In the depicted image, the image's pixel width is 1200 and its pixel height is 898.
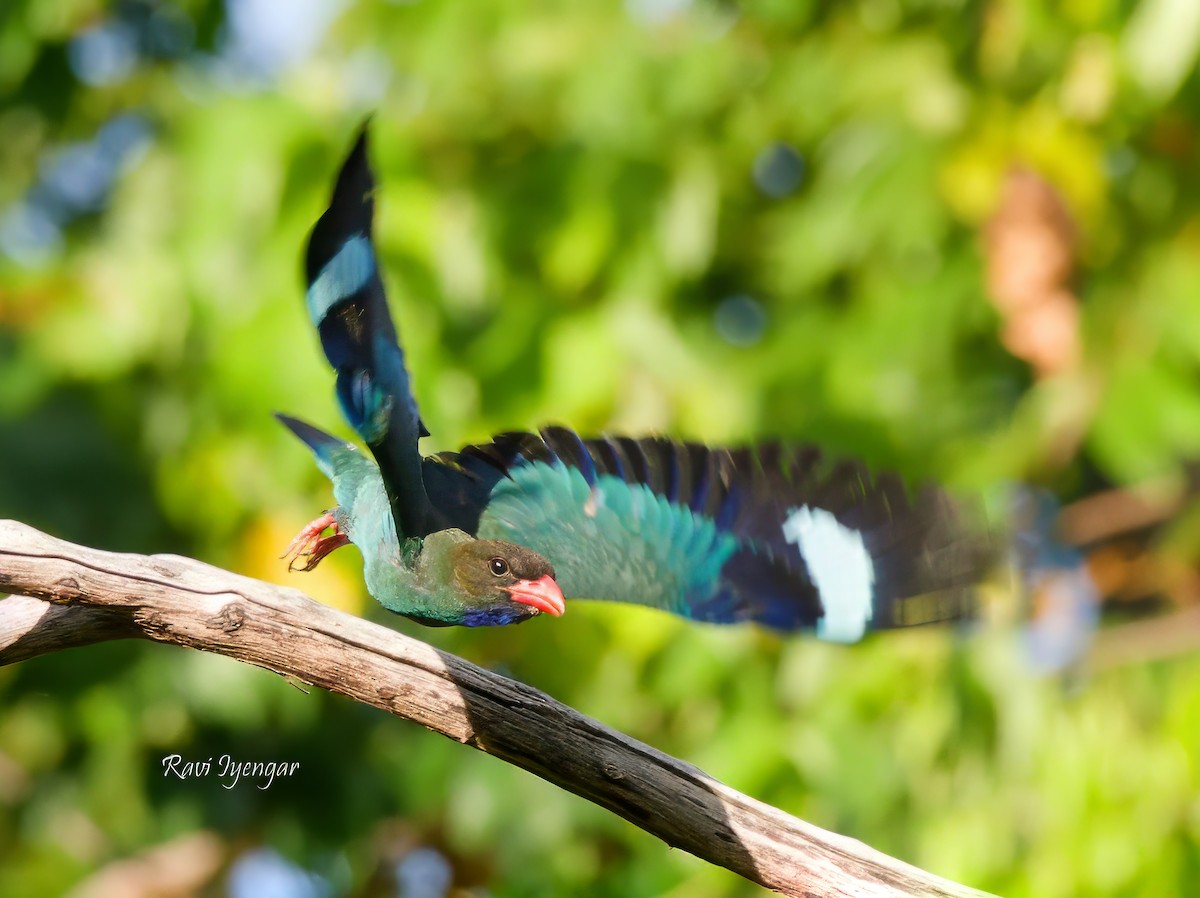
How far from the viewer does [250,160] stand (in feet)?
12.6

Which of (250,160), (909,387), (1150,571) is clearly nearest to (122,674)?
(250,160)

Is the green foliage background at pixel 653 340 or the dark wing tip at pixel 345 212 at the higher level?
the green foliage background at pixel 653 340

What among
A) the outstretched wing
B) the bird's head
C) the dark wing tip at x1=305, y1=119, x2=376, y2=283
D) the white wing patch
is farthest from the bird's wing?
the white wing patch

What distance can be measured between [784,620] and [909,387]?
173cm

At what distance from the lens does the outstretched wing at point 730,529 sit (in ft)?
9.00

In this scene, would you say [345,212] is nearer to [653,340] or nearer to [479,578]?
[479,578]

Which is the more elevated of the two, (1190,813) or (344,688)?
(1190,813)

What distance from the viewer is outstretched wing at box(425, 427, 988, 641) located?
2.74 metres

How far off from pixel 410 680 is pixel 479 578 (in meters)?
0.19

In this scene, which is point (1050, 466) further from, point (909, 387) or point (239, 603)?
point (239, 603)

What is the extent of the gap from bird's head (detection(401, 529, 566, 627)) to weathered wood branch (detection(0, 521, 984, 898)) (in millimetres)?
94

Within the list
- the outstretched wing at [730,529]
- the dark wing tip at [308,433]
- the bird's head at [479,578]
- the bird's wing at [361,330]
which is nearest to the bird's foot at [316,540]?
the dark wing tip at [308,433]

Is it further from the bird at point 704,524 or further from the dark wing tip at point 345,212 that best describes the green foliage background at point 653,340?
the dark wing tip at point 345,212

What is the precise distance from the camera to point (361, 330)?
2.18 m
